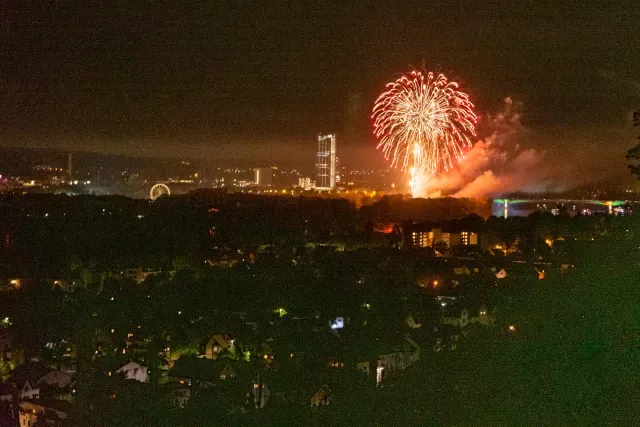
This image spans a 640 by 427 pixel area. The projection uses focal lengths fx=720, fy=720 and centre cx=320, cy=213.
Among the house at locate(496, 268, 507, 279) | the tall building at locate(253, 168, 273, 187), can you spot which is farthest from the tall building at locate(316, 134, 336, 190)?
the house at locate(496, 268, 507, 279)

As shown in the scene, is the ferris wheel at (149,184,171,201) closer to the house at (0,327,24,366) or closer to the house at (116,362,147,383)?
the house at (0,327,24,366)

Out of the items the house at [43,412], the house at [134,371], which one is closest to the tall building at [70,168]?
the house at [134,371]

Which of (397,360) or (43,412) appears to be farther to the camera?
→ (397,360)

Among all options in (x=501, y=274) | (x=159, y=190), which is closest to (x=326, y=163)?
(x=159, y=190)

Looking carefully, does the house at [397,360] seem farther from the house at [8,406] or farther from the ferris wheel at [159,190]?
the ferris wheel at [159,190]

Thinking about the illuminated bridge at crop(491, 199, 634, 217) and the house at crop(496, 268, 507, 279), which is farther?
the illuminated bridge at crop(491, 199, 634, 217)

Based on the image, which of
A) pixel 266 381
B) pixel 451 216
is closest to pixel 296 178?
pixel 451 216

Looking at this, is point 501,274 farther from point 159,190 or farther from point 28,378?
point 159,190
